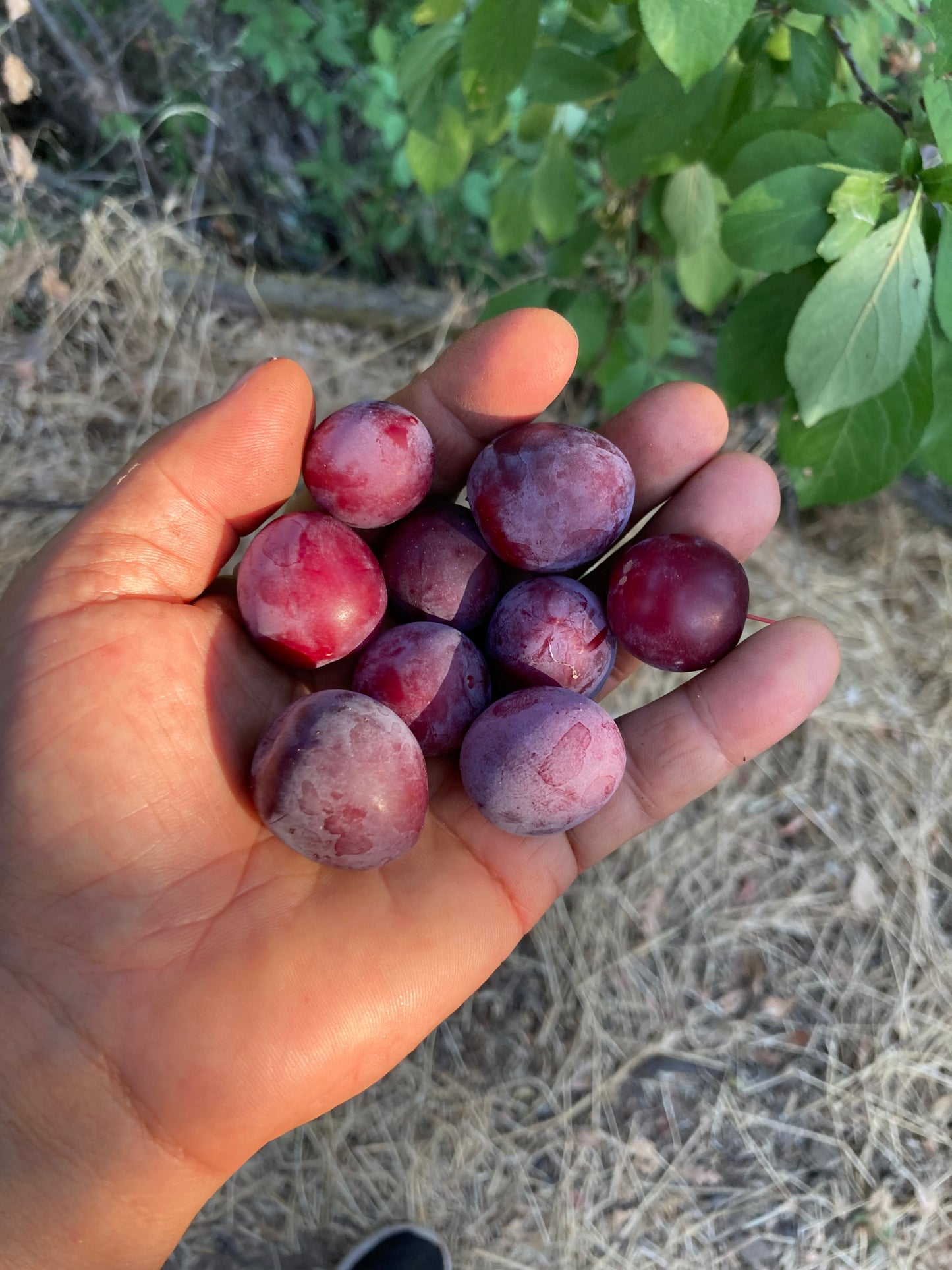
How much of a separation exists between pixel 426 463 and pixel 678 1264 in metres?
2.47

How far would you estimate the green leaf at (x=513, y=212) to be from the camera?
280cm

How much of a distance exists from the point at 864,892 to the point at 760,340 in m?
2.07

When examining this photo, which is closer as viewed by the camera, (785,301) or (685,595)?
(685,595)

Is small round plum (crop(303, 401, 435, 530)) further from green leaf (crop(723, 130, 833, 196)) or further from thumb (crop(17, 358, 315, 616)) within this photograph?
green leaf (crop(723, 130, 833, 196))

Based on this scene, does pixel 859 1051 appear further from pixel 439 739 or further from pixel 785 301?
pixel 785 301

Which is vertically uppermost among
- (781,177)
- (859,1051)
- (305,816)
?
(781,177)

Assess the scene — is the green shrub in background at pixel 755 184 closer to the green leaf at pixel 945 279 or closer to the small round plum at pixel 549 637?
the green leaf at pixel 945 279

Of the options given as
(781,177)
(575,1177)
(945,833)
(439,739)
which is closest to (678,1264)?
(575,1177)

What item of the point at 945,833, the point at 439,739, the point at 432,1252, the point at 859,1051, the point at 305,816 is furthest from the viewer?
the point at 945,833

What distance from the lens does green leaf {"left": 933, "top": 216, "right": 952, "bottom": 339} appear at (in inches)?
65.9

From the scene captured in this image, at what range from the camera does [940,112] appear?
1508mm

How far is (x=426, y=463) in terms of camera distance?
2043mm

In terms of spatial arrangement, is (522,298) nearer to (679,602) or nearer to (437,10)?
(437,10)

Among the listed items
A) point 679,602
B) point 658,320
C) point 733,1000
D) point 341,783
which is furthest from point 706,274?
point 733,1000
